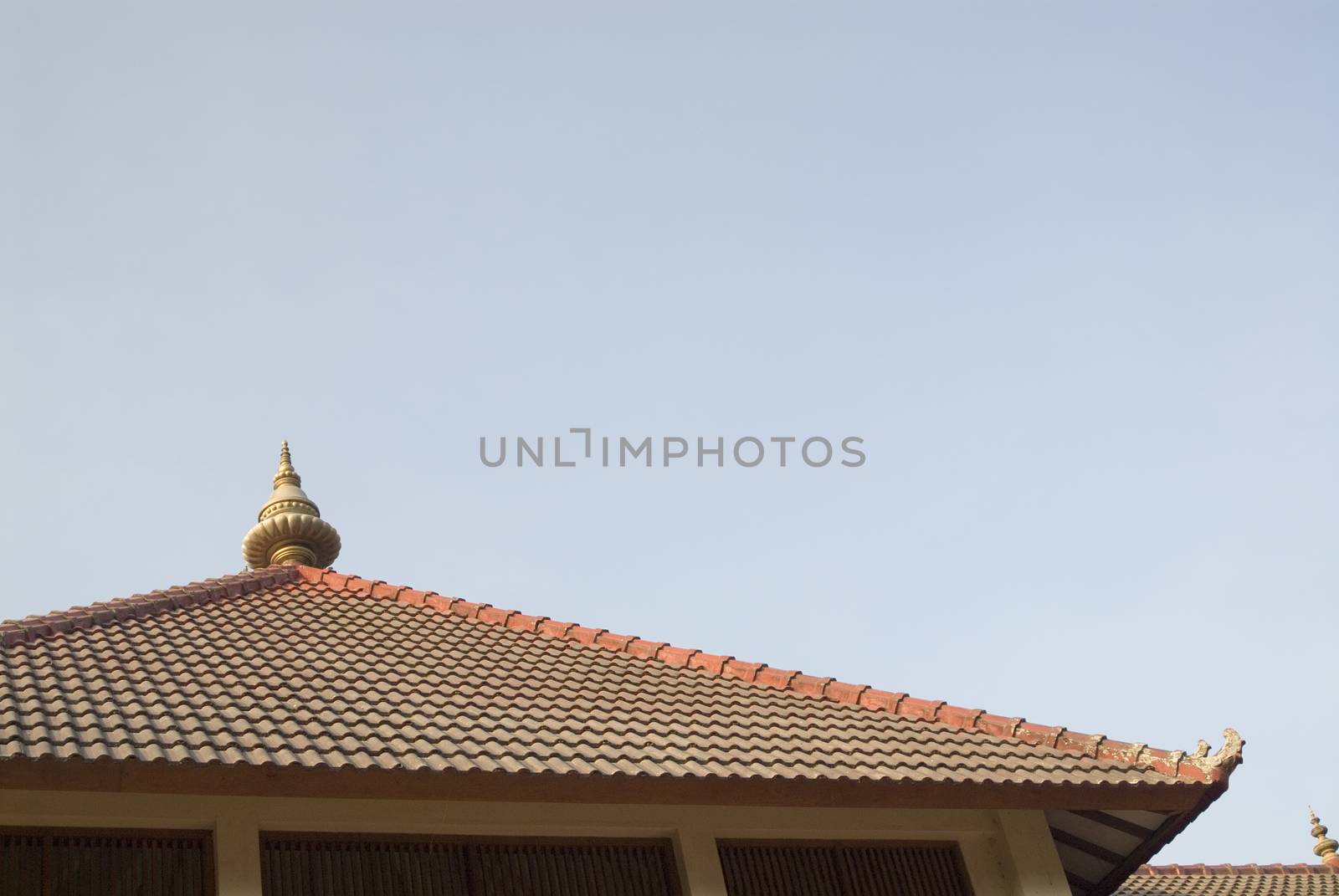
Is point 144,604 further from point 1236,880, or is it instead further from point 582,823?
point 1236,880

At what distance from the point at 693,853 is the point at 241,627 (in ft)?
11.6

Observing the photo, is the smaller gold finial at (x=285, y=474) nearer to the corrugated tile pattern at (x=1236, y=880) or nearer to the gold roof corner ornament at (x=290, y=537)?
the gold roof corner ornament at (x=290, y=537)

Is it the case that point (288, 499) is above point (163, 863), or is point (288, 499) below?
above

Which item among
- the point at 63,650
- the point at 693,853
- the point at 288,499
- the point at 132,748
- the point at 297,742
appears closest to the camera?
the point at 132,748

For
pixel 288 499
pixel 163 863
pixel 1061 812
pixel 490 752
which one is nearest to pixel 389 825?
pixel 490 752

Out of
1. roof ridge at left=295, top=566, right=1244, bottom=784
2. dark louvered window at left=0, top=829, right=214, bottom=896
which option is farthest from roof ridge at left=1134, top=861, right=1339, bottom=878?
dark louvered window at left=0, top=829, right=214, bottom=896

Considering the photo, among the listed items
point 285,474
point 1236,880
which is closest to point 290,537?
point 285,474

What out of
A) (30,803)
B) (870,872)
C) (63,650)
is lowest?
(870,872)

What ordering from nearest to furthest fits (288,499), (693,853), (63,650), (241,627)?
(693,853) → (63,650) → (241,627) → (288,499)

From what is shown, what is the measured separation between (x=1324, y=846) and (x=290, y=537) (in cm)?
1217

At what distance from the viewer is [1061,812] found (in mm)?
8469

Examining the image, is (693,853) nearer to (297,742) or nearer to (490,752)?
(490,752)

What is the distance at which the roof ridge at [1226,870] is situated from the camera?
1498 cm

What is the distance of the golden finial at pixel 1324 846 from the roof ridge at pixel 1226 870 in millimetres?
284
